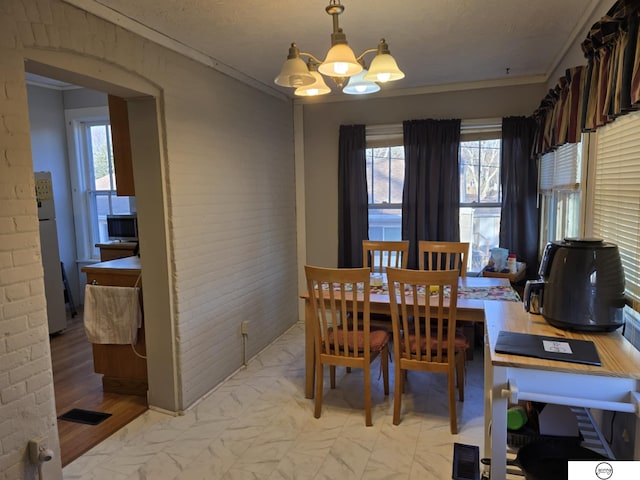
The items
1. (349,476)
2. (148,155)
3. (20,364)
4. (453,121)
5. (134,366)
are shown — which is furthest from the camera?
(453,121)

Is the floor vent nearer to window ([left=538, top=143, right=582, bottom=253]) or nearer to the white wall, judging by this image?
window ([left=538, top=143, right=582, bottom=253])

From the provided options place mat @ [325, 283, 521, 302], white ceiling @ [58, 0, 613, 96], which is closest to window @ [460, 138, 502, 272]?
white ceiling @ [58, 0, 613, 96]

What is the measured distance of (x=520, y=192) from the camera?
3.87m

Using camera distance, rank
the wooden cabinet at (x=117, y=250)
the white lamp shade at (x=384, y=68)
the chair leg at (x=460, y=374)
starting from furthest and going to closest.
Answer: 1. the wooden cabinet at (x=117, y=250)
2. the chair leg at (x=460, y=374)
3. the white lamp shade at (x=384, y=68)

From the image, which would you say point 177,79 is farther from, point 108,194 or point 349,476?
point 108,194

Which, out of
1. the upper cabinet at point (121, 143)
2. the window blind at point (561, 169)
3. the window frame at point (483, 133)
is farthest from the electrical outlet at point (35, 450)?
the window frame at point (483, 133)

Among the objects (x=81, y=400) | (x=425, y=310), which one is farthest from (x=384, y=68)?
(x=81, y=400)

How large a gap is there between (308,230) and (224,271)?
154cm

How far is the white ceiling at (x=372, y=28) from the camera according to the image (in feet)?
7.43

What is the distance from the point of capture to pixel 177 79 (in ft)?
9.09

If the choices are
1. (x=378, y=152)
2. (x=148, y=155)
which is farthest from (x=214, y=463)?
(x=378, y=152)

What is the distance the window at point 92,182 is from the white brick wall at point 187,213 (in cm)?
218

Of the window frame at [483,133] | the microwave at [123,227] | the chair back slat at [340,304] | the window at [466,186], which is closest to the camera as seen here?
the chair back slat at [340,304]

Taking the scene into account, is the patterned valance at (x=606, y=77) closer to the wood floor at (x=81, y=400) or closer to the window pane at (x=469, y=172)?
the window pane at (x=469, y=172)
